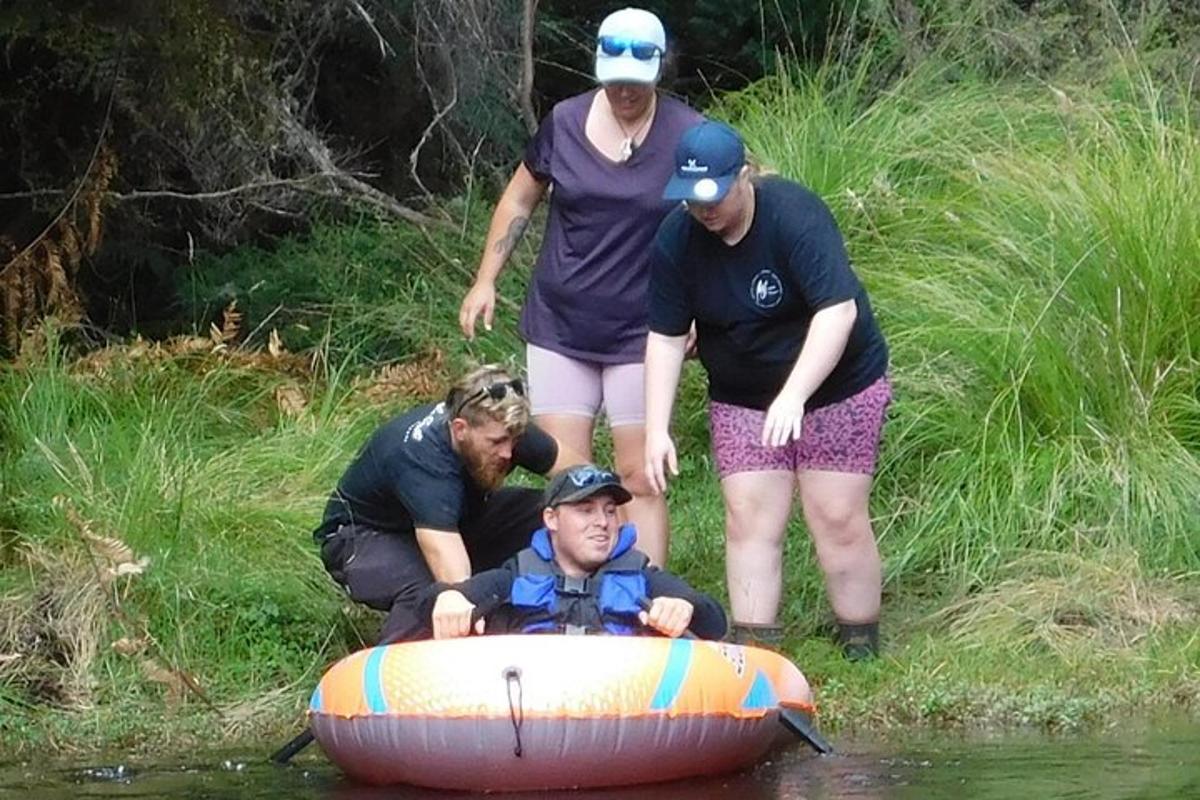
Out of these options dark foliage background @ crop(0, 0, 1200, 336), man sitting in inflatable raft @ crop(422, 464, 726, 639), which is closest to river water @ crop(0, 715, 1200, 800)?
man sitting in inflatable raft @ crop(422, 464, 726, 639)

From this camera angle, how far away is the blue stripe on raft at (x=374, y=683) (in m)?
6.43

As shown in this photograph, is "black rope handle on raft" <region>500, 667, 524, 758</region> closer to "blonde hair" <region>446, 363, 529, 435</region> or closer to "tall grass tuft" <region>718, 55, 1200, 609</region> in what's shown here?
"blonde hair" <region>446, 363, 529, 435</region>

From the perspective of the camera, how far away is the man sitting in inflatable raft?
22.4 feet

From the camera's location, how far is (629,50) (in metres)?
7.48

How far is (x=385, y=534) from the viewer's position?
25.4 ft

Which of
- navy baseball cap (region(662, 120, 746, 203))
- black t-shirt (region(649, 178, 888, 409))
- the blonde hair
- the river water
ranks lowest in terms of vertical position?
the river water

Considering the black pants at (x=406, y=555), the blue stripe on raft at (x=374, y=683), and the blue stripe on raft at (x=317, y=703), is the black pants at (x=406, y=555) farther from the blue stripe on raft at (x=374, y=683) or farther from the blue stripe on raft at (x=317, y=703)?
the blue stripe on raft at (x=374, y=683)

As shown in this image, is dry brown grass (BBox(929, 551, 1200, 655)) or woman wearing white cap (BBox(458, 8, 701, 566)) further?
dry brown grass (BBox(929, 551, 1200, 655))

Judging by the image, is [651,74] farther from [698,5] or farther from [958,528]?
[698,5]

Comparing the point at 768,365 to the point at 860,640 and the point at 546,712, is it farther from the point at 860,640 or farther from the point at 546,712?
the point at 546,712

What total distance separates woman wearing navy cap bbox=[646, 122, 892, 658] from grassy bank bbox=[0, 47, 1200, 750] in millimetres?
463

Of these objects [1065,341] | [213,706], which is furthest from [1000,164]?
[213,706]

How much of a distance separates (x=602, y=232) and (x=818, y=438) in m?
1.01

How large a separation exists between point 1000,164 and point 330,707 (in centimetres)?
472
